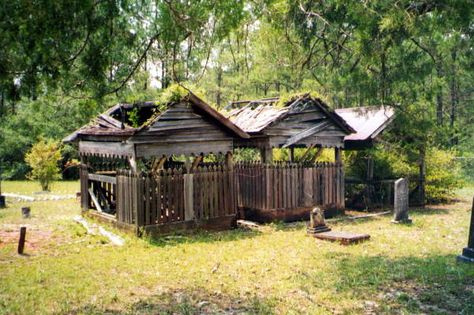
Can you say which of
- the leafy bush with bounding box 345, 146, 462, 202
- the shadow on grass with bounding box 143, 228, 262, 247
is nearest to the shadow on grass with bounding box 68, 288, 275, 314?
the shadow on grass with bounding box 143, 228, 262, 247

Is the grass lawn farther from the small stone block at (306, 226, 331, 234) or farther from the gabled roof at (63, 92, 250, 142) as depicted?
the gabled roof at (63, 92, 250, 142)

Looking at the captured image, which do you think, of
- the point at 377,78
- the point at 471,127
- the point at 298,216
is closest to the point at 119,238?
the point at 298,216

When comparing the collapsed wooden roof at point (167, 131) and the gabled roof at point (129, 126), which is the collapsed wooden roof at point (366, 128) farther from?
the collapsed wooden roof at point (167, 131)

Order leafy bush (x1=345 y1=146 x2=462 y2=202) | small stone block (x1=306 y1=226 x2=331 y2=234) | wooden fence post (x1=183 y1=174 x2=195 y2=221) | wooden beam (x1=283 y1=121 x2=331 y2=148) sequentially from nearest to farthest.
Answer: small stone block (x1=306 y1=226 x2=331 y2=234), wooden fence post (x1=183 y1=174 x2=195 y2=221), wooden beam (x1=283 y1=121 x2=331 y2=148), leafy bush (x1=345 y1=146 x2=462 y2=202)

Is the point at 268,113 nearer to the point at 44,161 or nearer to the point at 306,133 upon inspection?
the point at 306,133

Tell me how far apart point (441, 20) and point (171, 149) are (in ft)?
26.0

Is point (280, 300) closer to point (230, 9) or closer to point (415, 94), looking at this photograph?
point (230, 9)

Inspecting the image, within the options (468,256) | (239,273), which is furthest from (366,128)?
(239,273)

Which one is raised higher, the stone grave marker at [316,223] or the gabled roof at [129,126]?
the gabled roof at [129,126]

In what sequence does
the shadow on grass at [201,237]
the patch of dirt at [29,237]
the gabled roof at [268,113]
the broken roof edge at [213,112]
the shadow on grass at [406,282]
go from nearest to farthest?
the shadow on grass at [406,282], the patch of dirt at [29,237], the shadow on grass at [201,237], the broken roof edge at [213,112], the gabled roof at [268,113]

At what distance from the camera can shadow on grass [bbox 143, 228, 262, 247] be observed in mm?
12992

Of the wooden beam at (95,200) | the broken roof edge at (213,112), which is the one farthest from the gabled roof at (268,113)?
the wooden beam at (95,200)

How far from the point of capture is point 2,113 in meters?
7.17

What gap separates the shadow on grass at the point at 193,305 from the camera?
24.7ft
